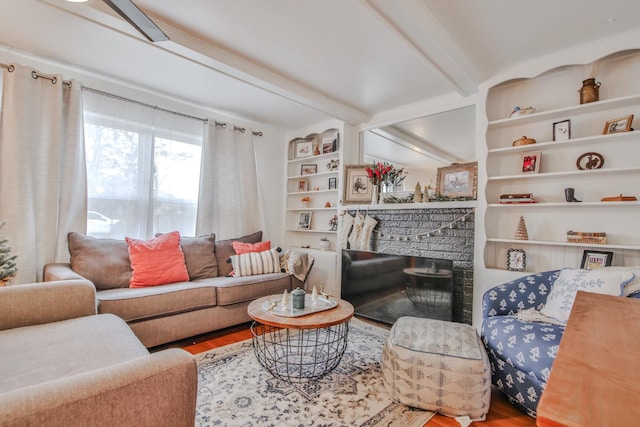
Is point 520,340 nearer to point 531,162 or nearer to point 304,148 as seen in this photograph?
point 531,162

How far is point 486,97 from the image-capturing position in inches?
108

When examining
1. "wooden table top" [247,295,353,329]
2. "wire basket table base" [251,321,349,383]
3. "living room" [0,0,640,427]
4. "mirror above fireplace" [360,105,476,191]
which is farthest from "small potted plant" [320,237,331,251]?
"wooden table top" [247,295,353,329]

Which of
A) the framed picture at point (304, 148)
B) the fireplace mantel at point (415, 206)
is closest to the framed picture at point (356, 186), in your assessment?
the fireplace mantel at point (415, 206)

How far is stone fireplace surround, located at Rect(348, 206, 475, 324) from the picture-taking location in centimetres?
281

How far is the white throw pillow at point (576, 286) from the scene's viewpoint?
1755 mm

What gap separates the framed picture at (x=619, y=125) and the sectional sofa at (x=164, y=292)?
306 centimetres

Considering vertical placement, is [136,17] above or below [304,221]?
above

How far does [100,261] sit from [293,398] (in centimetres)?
201

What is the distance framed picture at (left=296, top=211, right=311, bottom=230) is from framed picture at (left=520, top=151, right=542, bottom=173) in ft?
8.70

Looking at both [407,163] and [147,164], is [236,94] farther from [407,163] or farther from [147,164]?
[407,163]

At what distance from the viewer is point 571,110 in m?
2.33

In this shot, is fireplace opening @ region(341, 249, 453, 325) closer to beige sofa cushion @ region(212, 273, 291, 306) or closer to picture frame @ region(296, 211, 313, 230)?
beige sofa cushion @ region(212, 273, 291, 306)

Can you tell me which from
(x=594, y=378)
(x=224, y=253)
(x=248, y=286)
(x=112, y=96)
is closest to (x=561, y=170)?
(x=594, y=378)

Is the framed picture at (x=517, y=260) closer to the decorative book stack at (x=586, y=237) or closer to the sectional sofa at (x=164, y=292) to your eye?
the decorative book stack at (x=586, y=237)
